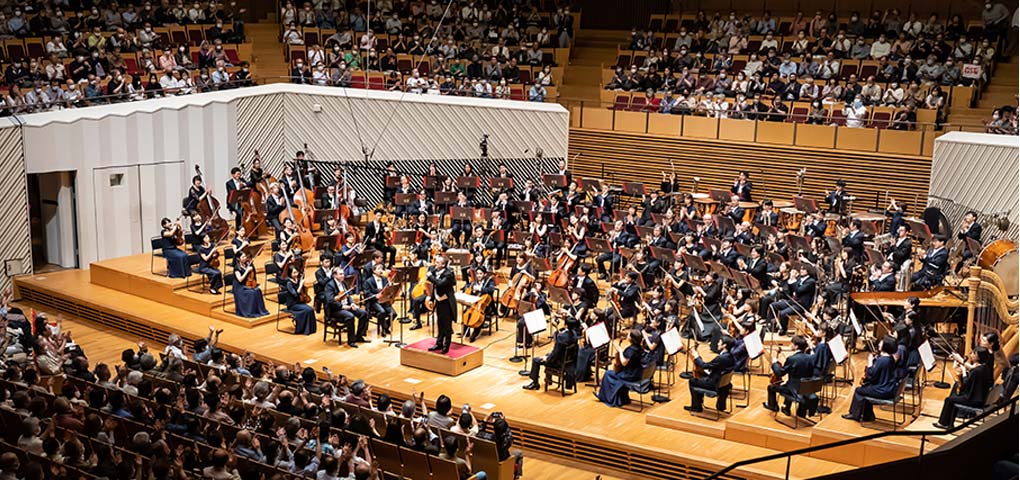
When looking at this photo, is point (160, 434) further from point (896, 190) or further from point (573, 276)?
point (896, 190)

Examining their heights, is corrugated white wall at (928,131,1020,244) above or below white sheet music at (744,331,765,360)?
above

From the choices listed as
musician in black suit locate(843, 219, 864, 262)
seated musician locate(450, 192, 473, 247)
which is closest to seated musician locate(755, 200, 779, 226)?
musician in black suit locate(843, 219, 864, 262)

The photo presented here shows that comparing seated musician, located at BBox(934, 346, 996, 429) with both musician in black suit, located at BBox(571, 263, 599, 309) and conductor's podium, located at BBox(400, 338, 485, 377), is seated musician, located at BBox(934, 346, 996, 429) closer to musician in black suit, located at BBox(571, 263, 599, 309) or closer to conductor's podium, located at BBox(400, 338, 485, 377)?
musician in black suit, located at BBox(571, 263, 599, 309)

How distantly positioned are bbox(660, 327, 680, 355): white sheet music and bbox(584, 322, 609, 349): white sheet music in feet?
2.39

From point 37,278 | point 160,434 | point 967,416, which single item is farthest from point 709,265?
point 37,278

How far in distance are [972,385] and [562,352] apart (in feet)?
15.4

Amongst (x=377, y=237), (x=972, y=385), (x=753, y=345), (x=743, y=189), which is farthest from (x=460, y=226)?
(x=972, y=385)

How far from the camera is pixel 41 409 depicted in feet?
34.6

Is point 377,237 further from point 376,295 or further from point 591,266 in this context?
point 591,266

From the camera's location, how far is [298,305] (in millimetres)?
16031

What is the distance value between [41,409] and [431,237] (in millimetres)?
8291

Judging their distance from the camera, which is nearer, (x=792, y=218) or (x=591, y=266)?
(x=591, y=266)

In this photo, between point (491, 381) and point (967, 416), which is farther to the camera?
point (491, 381)

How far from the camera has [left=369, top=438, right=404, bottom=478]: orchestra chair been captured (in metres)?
10.9
